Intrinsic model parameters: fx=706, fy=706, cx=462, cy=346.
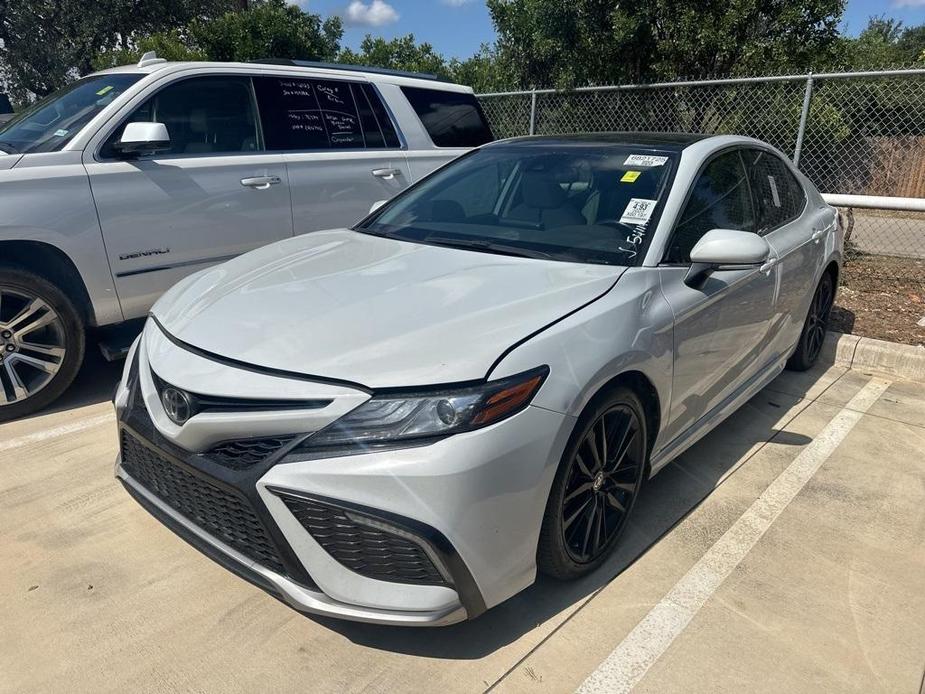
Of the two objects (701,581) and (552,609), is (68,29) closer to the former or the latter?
(552,609)

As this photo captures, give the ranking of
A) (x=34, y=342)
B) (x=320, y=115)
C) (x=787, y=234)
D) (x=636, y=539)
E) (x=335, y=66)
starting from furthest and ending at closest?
(x=335, y=66) < (x=320, y=115) < (x=787, y=234) < (x=34, y=342) < (x=636, y=539)

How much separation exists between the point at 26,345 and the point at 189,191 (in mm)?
1235

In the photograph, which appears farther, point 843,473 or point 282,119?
point 282,119

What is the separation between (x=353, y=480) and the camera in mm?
1911

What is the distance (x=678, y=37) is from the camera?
361 inches

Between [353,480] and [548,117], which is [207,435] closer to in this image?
[353,480]

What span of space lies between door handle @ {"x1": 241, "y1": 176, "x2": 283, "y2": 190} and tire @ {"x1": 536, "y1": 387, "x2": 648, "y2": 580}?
119 inches

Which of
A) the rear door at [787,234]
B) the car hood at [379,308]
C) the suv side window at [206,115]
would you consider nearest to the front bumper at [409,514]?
the car hood at [379,308]

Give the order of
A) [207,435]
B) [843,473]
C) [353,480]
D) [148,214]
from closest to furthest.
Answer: [353,480]
[207,435]
[843,473]
[148,214]

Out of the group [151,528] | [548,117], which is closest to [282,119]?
[151,528]

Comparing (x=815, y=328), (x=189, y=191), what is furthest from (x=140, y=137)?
(x=815, y=328)

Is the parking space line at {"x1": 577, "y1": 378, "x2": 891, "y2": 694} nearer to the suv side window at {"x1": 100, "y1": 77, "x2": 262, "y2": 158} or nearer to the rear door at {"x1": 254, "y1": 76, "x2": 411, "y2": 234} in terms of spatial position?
the rear door at {"x1": 254, "y1": 76, "x2": 411, "y2": 234}

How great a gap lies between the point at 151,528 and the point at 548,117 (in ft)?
25.2

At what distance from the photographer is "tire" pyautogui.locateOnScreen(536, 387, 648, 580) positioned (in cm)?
224
